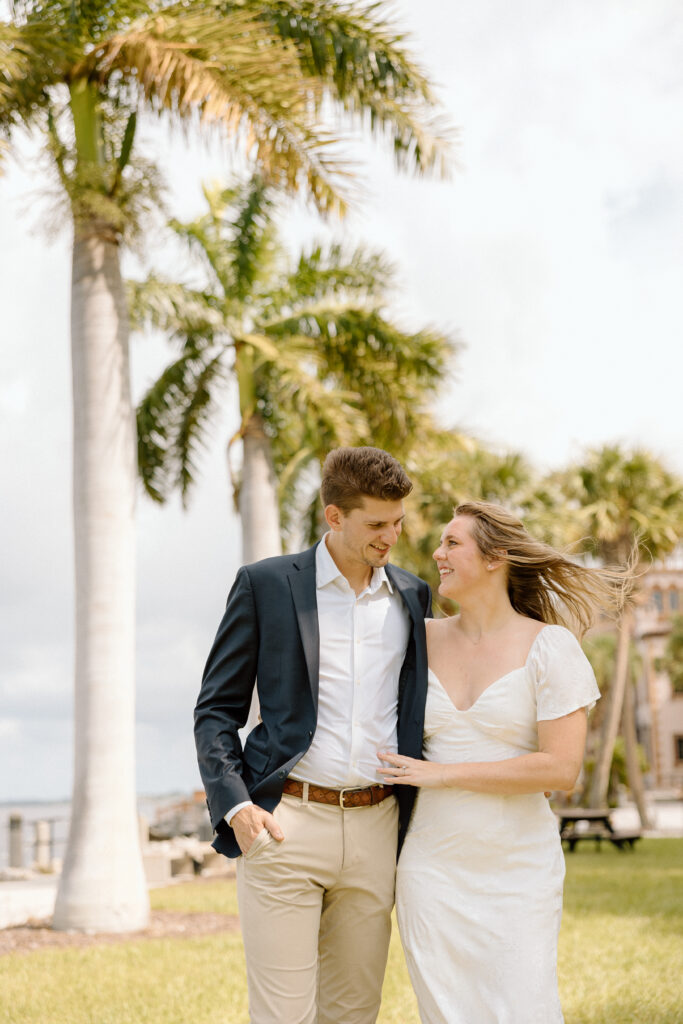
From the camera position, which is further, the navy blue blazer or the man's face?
the man's face

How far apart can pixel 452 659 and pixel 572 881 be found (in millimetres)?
11930

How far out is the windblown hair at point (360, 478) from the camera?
3.44 m

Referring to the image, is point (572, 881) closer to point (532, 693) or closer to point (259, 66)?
point (259, 66)

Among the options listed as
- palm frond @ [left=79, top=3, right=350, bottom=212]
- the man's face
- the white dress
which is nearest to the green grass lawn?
the white dress

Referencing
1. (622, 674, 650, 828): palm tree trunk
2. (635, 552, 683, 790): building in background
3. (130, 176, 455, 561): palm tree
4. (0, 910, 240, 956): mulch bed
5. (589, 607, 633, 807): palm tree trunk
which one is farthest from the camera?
(635, 552, 683, 790): building in background

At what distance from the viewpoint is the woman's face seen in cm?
367

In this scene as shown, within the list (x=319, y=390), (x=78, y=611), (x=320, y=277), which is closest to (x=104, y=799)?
(x=78, y=611)

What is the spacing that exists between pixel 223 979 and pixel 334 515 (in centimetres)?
514

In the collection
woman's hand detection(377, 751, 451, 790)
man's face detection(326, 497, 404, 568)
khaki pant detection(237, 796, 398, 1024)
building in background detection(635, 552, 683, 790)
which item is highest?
man's face detection(326, 497, 404, 568)

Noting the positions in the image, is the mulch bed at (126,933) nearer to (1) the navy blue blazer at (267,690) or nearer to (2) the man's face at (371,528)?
(1) the navy blue blazer at (267,690)

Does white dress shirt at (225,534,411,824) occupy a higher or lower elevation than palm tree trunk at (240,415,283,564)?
lower

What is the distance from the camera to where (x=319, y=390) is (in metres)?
13.5

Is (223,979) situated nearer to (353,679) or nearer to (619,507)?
(353,679)

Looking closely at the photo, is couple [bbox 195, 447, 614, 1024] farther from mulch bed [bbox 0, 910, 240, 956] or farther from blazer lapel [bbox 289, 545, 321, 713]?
mulch bed [bbox 0, 910, 240, 956]
